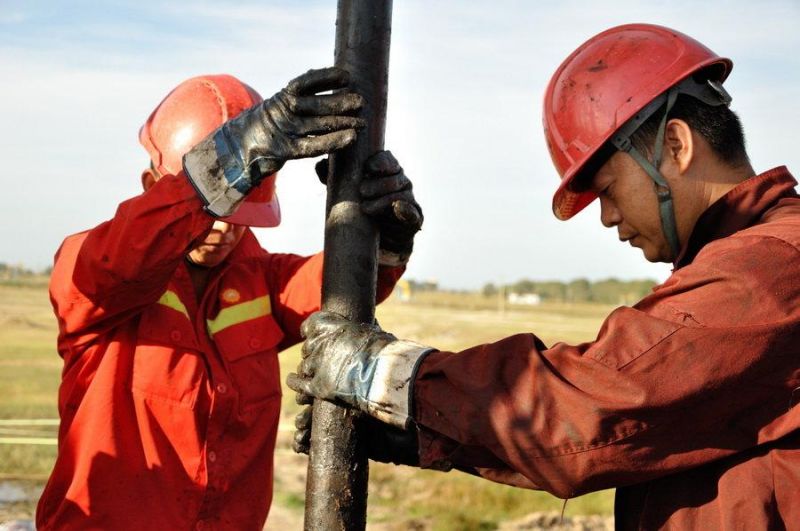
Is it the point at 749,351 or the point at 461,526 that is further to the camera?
the point at 461,526

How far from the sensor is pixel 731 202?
2365 millimetres

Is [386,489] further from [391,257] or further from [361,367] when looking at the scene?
[361,367]

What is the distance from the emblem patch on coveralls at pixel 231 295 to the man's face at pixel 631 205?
1417 millimetres

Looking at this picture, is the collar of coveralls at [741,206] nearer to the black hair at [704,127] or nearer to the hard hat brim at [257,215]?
the black hair at [704,127]

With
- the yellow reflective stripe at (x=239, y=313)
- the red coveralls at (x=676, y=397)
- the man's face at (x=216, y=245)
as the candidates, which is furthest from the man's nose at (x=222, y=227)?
the red coveralls at (x=676, y=397)

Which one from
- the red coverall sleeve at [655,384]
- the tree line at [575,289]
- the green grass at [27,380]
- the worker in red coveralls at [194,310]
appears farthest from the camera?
the tree line at [575,289]

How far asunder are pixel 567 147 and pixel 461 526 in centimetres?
566

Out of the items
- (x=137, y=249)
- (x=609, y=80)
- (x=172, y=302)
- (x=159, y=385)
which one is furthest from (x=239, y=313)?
(x=609, y=80)

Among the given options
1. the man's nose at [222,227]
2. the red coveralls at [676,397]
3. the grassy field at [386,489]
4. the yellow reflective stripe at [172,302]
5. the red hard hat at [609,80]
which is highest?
the red hard hat at [609,80]

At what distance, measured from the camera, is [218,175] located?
8.51ft

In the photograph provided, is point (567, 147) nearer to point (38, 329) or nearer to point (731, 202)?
point (731, 202)

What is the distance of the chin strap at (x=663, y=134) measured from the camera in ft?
7.98

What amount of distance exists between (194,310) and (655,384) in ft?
5.74

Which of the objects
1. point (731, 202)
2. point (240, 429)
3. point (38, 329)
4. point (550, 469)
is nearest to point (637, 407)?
point (550, 469)
